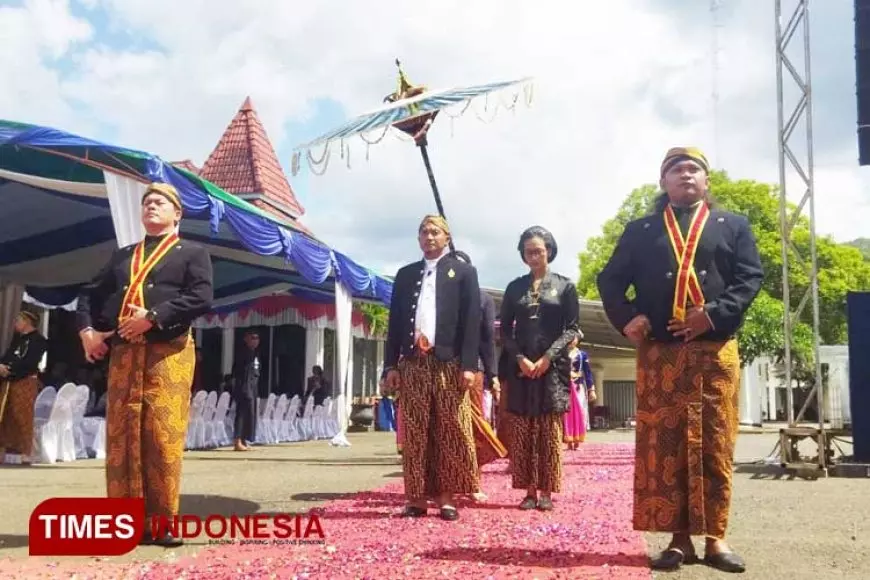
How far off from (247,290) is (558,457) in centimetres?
1088

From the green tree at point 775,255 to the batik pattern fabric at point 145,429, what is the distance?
2551cm

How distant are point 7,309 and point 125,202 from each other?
213 inches

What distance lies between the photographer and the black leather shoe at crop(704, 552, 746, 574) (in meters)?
3.23

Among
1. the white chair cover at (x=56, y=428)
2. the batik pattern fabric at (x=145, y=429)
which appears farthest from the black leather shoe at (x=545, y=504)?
the white chair cover at (x=56, y=428)

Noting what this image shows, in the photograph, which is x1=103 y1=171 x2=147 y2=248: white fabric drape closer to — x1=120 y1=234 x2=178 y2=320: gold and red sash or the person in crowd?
the person in crowd

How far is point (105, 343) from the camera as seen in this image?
3857 millimetres

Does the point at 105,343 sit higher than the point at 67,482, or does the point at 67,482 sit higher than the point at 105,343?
the point at 105,343

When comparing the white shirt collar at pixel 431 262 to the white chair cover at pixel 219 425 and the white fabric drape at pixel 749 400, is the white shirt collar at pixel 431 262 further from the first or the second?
the white fabric drape at pixel 749 400

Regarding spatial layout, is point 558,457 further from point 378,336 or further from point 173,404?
point 378,336

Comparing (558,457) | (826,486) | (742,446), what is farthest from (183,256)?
(742,446)

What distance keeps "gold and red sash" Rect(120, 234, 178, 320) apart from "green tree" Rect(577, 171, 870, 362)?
996 inches

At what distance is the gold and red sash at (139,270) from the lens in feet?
12.4

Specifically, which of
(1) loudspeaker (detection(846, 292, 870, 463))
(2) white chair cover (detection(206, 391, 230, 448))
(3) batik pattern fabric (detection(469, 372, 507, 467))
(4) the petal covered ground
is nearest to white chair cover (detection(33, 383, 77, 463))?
(2) white chair cover (detection(206, 391, 230, 448))

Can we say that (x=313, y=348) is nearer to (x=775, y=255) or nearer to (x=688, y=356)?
(x=688, y=356)
